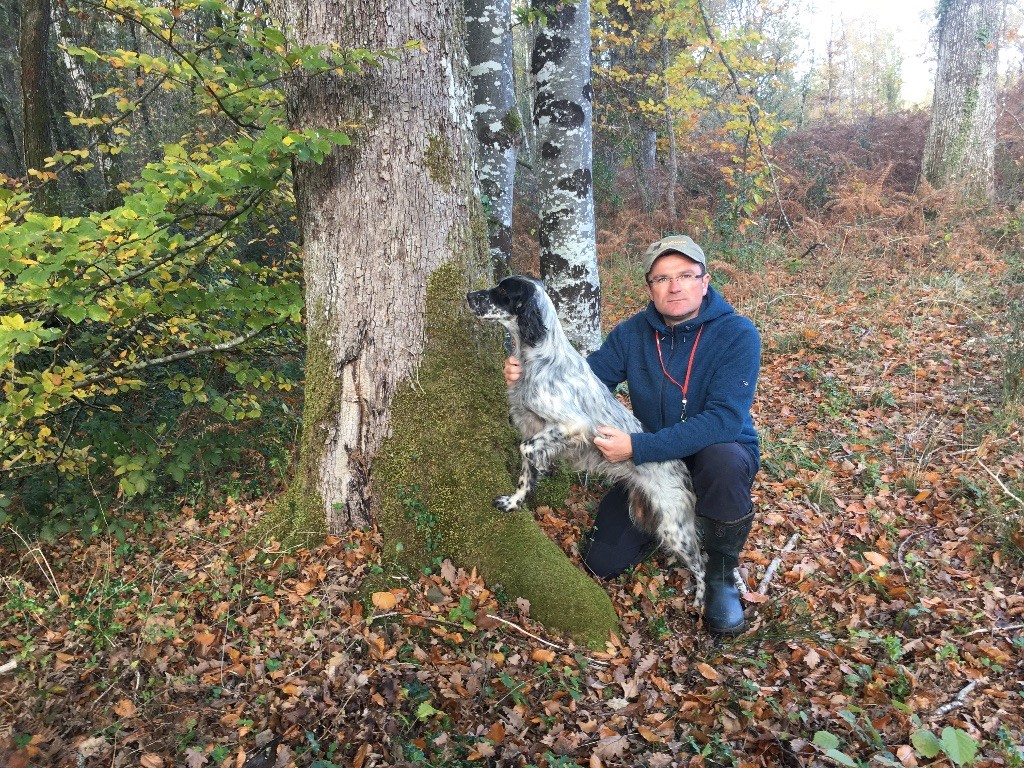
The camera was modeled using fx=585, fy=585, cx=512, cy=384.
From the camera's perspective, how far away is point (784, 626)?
10.4 feet

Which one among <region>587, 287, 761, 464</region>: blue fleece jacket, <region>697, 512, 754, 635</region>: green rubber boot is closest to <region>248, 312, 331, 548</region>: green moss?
<region>587, 287, 761, 464</region>: blue fleece jacket

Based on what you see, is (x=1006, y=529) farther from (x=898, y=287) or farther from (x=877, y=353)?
(x=898, y=287)

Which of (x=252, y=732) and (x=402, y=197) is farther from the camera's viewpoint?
(x=402, y=197)

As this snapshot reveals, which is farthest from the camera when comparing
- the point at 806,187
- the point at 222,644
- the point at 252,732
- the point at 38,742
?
the point at 806,187

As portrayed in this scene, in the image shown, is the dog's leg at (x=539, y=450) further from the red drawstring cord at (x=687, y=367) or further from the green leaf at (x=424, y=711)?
the green leaf at (x=424, y=711)

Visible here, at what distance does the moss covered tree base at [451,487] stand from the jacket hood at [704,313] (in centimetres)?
113

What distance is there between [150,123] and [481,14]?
7.49 m

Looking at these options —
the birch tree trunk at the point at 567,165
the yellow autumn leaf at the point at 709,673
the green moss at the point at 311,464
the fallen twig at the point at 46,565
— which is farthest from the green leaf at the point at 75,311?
the birch tree trunk at the point at 567,165

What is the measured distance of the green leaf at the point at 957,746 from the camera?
5.14 feet

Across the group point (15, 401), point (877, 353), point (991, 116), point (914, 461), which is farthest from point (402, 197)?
point (991, 116)

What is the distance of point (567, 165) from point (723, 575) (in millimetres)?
3789

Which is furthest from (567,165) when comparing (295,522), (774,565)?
(295,522)

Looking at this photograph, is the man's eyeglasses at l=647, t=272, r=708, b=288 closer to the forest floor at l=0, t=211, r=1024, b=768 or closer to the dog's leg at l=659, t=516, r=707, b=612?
the dog's leg at l=659, t=516, r=707, b=612

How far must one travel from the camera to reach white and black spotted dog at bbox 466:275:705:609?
350cm
